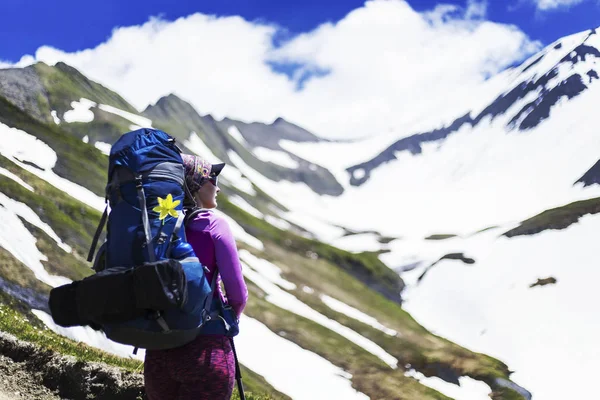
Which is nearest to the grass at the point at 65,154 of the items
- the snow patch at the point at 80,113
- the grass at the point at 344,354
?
the grass at the point at 344,354

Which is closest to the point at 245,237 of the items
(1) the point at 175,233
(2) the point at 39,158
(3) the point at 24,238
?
(2) the point at 39,158

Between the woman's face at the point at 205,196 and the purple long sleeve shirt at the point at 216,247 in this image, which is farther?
the woman's face at the point at 205,196

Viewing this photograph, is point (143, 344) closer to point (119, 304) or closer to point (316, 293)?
point (119, 304)

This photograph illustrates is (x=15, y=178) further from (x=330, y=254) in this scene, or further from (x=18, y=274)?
(x=330, y=254)

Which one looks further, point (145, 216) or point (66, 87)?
point (66, 87)

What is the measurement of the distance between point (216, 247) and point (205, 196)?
0.69 metres

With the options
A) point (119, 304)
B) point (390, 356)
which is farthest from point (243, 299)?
point (390, 356)

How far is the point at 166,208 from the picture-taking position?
6.41 metres

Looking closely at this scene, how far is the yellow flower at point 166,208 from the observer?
639cm

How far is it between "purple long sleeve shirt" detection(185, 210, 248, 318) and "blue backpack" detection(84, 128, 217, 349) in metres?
0.24

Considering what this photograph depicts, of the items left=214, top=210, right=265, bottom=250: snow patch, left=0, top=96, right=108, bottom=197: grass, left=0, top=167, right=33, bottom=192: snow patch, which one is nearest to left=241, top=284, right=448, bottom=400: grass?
left=0, top=96, right=108, bottom=197: grass

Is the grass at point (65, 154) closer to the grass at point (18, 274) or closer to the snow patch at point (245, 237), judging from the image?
the snow patch at point (245, 237)

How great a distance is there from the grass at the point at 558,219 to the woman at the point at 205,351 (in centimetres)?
12577

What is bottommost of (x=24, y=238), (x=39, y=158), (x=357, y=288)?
(x=24, y=238)
